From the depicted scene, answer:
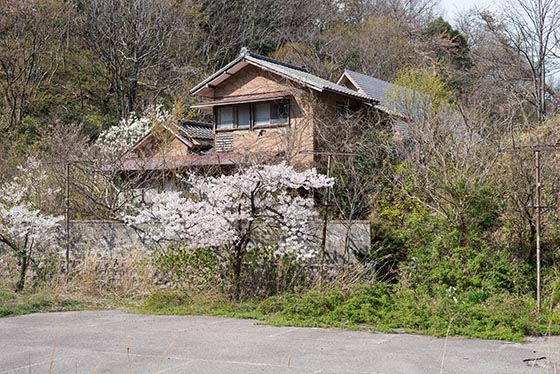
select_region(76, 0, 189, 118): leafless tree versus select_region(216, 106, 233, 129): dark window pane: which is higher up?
select_region(76, 0, 189, 118): leafless tree

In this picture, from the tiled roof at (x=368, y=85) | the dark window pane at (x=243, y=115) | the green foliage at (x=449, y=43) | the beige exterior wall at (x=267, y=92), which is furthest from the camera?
the green foliage at (x=449, y=43)

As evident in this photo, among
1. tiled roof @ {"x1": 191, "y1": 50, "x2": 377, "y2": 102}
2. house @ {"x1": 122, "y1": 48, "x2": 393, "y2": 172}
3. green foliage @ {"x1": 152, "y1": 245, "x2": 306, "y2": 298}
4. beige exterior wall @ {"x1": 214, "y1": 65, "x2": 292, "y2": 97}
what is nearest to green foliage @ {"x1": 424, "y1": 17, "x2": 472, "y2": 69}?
house @ {"x1": 122, "y1": 48, "x2": 393, "y2": 172}

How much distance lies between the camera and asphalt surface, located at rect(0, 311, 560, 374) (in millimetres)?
6770

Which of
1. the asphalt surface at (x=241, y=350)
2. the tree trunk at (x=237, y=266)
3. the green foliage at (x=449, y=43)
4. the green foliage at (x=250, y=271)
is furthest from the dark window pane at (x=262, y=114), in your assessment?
the green foliage at (x=449, y=43)

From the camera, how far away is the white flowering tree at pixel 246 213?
35.4ft

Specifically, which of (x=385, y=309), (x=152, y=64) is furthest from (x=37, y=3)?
(x=385, y=309)

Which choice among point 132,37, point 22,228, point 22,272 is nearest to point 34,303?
point 22,272

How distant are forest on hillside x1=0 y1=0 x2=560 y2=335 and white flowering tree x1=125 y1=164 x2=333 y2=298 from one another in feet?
4.75

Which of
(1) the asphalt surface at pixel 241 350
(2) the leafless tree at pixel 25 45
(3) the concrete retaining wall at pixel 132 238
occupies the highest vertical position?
(2) the leafless tree at pixel 25 45

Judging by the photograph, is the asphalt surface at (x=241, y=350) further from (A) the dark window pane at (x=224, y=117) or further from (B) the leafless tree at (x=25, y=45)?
(B) the leafless tree at (x=25, y=45)

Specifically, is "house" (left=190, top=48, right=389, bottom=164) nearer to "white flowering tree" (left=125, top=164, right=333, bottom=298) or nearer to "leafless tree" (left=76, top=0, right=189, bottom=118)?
"white flowering tree" (left=125, top=164, right=333, bottom=298)

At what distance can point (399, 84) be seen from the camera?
2234 centimetres

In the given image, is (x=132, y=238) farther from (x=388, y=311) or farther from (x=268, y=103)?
(x=268, y=103)

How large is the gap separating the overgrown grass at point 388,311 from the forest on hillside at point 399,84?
0.09m
